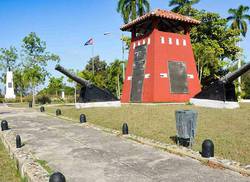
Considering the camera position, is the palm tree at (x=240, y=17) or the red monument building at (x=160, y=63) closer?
the red monument building at (x=160, y=63)

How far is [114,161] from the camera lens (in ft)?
26.1

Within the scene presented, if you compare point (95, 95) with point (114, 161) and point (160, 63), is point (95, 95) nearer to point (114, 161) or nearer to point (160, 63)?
point (160, 63)

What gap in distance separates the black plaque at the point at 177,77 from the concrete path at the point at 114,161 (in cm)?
1552

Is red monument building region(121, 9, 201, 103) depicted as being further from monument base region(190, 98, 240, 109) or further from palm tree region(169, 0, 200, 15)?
palm tree region(169, 0, 200, 15)

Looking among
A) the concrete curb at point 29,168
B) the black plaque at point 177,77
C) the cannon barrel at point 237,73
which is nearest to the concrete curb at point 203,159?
the concrete curb at point 29,168

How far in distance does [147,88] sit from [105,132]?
1337 centimetres

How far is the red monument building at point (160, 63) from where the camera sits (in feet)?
84.0

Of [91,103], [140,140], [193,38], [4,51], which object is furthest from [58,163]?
[4,51]

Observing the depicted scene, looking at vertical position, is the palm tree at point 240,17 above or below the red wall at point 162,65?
Answer: above

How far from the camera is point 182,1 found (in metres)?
39.7

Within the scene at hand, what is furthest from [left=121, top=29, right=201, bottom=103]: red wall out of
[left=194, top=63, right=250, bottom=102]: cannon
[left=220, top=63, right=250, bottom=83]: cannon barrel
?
[left=220, top=63, right=250, bottom=83]: cannon barrel

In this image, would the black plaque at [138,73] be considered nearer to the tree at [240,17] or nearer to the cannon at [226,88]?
the cannon at [226,88]

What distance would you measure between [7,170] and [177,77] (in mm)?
20750

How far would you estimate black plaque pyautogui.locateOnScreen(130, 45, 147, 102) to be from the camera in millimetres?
26922
